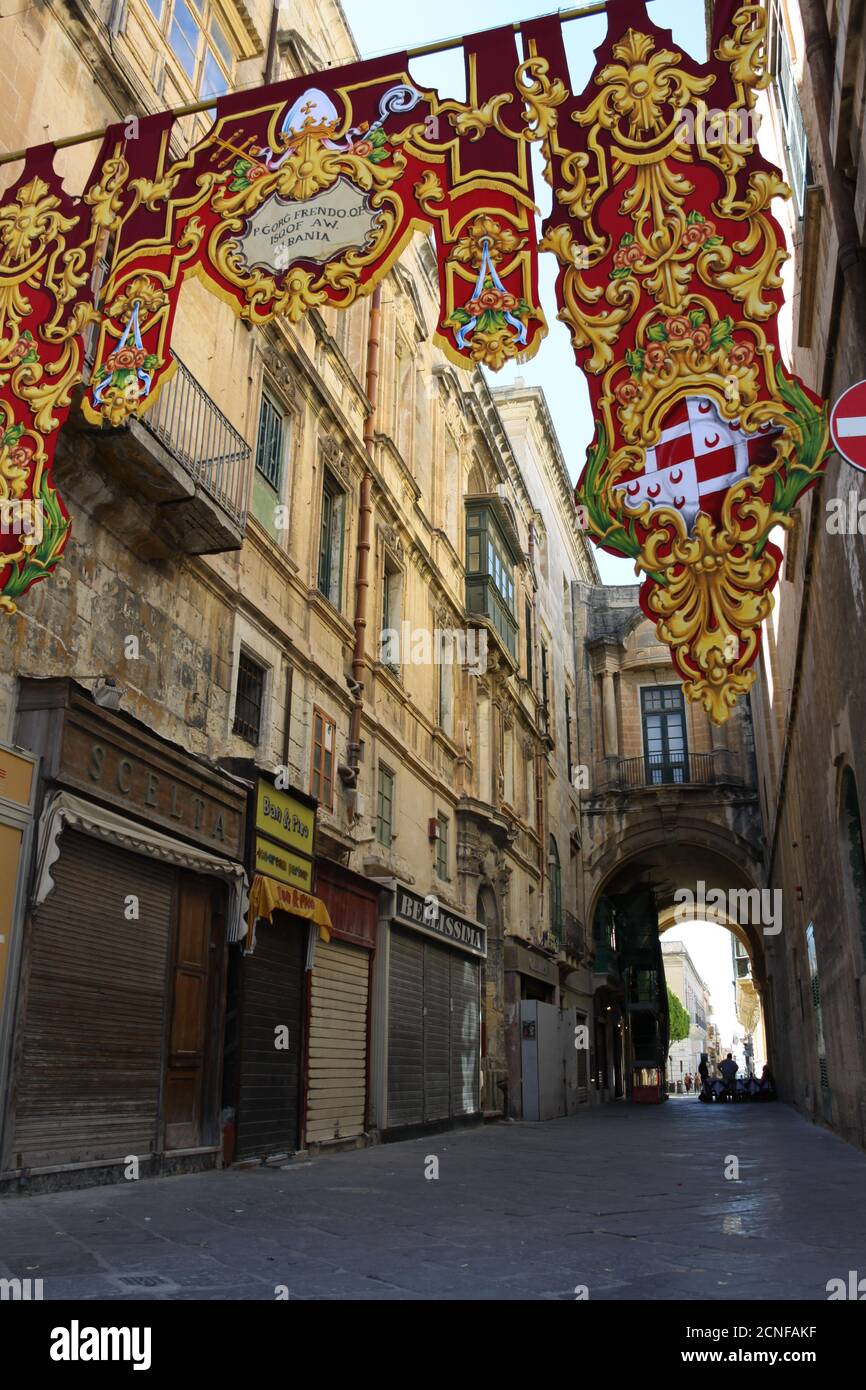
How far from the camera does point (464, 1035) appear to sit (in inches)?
731

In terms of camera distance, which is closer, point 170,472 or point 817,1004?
point 170,472

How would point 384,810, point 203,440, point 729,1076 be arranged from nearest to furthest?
1. point 203,440
2. point 384,810
3. point 729,1076

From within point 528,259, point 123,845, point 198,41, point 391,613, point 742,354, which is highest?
point 198,41

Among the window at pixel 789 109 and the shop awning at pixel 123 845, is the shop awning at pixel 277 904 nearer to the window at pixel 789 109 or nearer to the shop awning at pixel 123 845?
the shop awning at pixel 123 845

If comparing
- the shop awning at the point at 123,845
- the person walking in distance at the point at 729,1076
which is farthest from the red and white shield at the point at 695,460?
the person walking in distance at the point at 729,1076

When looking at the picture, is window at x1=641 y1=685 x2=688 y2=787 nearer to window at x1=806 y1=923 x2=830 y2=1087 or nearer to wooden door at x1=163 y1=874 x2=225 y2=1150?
window at x1=806 y1=923 x2=830 y2=1087

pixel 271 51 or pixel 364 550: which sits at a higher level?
pixel 271 51

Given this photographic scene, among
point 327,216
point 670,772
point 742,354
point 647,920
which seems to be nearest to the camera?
point 742,354

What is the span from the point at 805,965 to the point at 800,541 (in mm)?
8471

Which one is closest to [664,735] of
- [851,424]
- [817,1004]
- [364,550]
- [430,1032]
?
[817,1004]

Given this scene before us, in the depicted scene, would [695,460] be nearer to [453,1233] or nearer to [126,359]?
[126,359]

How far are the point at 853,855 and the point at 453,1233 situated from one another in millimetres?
6879

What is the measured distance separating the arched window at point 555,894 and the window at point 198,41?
20.8m

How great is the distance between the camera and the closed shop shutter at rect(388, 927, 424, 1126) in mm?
14797
